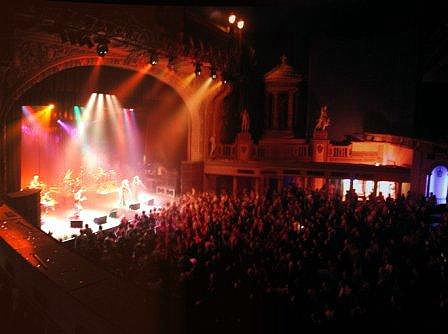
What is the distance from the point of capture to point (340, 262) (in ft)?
24.5

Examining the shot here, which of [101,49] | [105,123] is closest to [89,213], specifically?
[101,49]

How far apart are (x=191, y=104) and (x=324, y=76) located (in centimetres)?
715

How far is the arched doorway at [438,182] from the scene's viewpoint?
1484 centimetres

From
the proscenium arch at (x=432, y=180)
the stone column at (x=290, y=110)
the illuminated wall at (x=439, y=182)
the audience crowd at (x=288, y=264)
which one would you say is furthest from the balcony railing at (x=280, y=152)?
the audience crowd at (x=288, y=264)

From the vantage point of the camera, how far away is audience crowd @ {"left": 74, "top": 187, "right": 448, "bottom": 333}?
558cm

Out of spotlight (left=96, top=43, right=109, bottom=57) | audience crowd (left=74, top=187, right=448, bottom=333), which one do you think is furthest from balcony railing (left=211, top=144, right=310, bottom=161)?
spotlight (left=96, top=43, right=109, bottom=57)

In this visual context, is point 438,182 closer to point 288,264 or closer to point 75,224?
point 288,264

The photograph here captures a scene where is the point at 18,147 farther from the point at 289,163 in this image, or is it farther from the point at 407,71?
the point at 407,71

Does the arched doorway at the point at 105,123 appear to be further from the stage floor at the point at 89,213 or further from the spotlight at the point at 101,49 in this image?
the spotlight at the point at 101,49

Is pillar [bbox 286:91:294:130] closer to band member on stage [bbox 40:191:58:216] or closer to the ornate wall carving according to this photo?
the ornate wall carving

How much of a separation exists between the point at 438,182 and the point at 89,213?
1328 cm

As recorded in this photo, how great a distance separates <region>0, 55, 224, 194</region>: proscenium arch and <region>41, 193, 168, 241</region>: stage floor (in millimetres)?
2006

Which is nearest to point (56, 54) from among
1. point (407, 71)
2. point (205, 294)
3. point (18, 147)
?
point (18, 147)

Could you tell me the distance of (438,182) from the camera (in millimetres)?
14984
